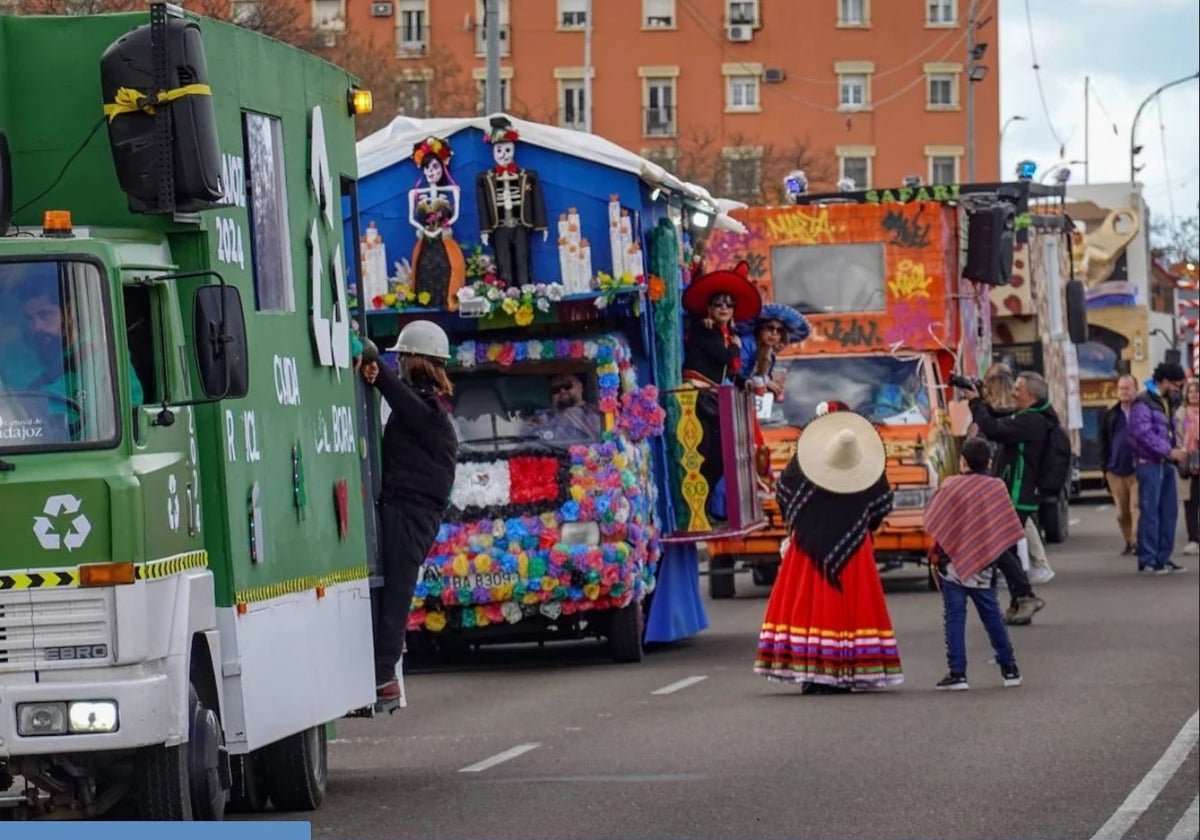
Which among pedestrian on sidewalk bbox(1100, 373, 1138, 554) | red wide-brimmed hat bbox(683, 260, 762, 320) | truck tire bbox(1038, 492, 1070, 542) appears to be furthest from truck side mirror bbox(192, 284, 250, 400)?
truck tire bbox(1038, 492, 1070, 542)

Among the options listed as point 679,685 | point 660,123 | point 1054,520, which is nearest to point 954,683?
point 679,685

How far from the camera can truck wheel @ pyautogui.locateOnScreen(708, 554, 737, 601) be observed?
90.1 ft

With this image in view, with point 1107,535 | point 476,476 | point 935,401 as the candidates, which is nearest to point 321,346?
point 476,476

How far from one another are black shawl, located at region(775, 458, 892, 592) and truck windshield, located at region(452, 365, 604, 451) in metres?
2.54

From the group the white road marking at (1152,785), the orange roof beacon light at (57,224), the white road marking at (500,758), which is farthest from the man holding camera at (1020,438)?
the orange roof beacon light at (57,224)

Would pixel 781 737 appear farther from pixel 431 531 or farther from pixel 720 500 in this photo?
pixel 720 500

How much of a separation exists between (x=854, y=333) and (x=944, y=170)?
60453mm

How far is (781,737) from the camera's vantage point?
603 inches

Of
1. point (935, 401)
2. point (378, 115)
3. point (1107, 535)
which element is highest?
point (378, 115)

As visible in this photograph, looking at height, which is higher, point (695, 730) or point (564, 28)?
point (564, 28)

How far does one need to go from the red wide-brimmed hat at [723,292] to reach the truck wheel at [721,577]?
5.65 meters

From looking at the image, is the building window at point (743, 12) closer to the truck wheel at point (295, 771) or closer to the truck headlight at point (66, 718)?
the truck wheel at point (295, 771)

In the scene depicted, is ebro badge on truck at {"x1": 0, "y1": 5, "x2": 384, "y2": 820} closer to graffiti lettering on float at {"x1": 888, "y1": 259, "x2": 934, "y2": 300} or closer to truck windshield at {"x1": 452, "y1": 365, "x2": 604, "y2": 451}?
truck windshield at {"x1": 452, "y1": 365, "x2": 604, "y2": 451}

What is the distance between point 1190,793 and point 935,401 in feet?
46.1
